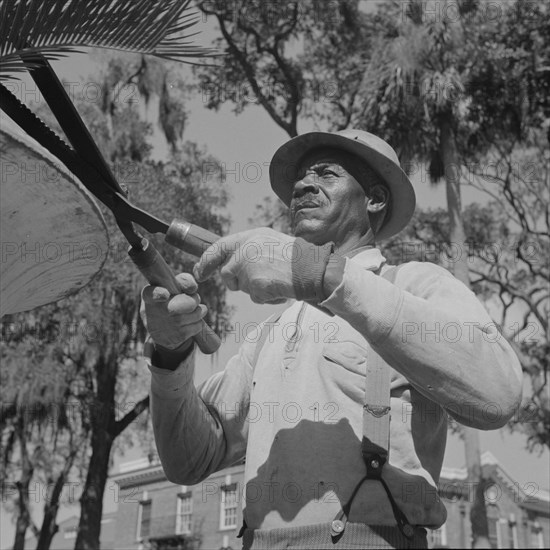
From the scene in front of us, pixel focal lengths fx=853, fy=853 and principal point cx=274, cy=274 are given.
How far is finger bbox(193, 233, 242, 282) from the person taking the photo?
7.87 feet

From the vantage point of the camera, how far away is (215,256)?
2396 mm

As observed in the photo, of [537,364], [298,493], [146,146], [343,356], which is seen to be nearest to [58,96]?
[343,356]

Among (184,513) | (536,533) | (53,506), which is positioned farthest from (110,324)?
(536,533)

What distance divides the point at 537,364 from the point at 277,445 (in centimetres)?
1645

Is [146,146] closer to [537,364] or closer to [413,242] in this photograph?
[413,242]

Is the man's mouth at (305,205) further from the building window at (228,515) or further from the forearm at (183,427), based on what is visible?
the building window at (228,515)

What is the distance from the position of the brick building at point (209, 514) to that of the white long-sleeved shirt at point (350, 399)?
30226 millimetres

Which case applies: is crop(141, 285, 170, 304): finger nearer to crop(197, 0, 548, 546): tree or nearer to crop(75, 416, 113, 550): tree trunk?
crop(197, 0, 548, 546): tree

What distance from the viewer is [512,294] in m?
19.2

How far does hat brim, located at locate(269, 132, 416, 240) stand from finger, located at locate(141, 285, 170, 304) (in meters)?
0.89

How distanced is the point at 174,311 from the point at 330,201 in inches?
30.0

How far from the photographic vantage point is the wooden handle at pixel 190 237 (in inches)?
98.7

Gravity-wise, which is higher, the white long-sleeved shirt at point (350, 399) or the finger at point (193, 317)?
the finger at point (193, 317)

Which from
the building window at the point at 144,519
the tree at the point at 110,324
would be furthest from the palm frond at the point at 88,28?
the building window at the point at 144,519
